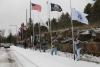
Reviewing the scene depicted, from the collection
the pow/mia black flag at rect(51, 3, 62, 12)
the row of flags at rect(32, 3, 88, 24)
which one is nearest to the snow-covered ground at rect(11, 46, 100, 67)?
the row of flags at rect(32, 3, 88, 24)

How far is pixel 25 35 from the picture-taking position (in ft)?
388

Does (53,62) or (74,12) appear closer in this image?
(53,62)

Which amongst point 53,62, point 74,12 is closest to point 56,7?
point 74,12

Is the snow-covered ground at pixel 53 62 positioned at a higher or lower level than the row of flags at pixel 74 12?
lower

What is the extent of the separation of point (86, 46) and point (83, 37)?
5.67m

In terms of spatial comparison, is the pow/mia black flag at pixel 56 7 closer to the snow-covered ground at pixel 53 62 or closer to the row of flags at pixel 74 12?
the row of flags at pixel 74 12

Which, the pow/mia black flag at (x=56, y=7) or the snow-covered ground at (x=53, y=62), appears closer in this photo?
the snow-covered ground at (x=53, y=62)

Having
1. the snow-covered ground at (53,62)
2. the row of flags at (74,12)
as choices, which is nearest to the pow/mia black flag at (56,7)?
the row of flags at (74,12)

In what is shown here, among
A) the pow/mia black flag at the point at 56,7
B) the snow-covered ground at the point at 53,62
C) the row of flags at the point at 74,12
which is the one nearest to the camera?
the snow-covered ground at the point at 53,62

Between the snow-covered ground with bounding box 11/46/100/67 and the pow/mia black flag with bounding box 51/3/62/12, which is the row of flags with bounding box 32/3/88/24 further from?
the snow-covered ground with bounding box 11/46/100/67

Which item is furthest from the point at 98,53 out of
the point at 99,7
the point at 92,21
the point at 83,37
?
the point at 99,7

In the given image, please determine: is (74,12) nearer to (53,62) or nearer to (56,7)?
(53,62)

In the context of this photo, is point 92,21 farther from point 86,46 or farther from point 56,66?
point 56,66

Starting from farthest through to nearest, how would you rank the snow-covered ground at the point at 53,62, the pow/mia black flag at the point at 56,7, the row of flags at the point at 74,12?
the pow/mia black flag at the point at 56,7 → the row of flags at the point at 74,12 → the snow-covered ground at the point at 53,62
